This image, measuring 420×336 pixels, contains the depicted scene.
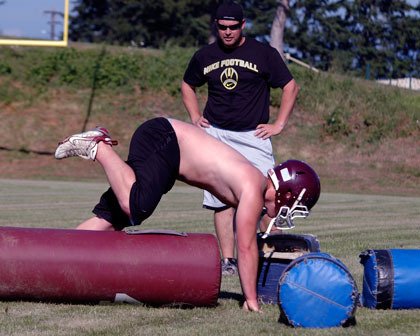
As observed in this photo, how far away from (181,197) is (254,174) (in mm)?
12769

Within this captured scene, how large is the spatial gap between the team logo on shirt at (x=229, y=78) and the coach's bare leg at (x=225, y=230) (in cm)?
94

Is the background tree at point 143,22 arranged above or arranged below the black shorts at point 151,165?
below

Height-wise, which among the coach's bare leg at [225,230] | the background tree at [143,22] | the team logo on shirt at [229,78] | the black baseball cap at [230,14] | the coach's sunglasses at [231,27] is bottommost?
the background tree at [143,22]

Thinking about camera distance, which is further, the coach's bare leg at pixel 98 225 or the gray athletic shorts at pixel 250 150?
the gray athletic shorts at pixel 250 150

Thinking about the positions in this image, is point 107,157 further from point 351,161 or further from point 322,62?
point 322,62

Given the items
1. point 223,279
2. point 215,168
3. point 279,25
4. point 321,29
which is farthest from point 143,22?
point 215,168

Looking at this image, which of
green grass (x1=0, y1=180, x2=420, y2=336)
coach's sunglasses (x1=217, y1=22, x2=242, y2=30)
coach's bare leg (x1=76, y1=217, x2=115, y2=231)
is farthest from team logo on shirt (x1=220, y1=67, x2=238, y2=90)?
coach's bare leg (x1=76, y1=217, x2=115, y2=231)

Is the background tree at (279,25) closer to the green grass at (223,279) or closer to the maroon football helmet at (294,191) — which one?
the green grass at (223,279)

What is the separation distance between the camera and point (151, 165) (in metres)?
6.51

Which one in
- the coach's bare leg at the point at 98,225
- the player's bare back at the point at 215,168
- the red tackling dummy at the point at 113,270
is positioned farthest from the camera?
the coach's bare leg at the point at 98,225

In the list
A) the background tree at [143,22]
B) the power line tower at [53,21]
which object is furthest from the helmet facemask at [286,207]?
the background tree at [143,22]

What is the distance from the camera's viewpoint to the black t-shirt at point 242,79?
7840 millimetres

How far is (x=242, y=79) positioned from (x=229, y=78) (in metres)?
0.10

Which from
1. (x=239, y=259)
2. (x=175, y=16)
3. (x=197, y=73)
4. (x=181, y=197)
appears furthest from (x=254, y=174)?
(x=175, y=16)
